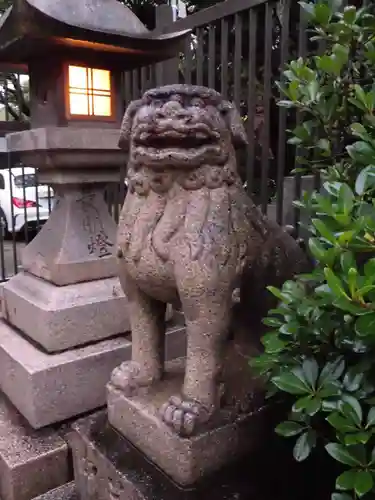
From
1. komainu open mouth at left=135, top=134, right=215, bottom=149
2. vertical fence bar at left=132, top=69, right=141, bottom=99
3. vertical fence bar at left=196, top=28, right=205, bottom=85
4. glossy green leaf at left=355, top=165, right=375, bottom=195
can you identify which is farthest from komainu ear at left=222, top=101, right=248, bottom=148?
vertical fence bar at left=132, top=69, right=141, bottom=99

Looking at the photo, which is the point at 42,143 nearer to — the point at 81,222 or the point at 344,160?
the point at 81,222

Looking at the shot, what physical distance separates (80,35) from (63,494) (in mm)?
1847

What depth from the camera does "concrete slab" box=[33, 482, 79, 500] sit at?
1.87 meters

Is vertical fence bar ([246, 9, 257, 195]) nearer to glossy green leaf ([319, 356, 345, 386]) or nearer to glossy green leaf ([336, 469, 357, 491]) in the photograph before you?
glossy green leaf ([319, 356, 345, 386])

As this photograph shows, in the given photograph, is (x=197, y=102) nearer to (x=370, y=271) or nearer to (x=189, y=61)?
(x=370, y=271)

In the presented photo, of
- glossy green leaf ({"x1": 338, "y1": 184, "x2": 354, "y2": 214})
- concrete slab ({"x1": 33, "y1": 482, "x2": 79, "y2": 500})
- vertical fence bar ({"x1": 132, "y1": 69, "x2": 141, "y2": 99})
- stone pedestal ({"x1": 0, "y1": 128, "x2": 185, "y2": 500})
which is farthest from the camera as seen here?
vertical fence bar ({"x1": 132, "y1": 69, "x2": 141, "y2": 99})

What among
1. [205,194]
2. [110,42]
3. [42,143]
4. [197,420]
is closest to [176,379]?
[197,420]

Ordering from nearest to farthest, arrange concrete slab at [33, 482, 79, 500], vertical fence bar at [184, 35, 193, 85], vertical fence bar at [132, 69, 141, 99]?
concrete slab at [33, 482, 79, 500], vertical fence bar at [184, 35, 193, 85], vertical fence bar at [132, 69, 141, 99]

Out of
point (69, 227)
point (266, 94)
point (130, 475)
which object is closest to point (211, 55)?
point (266, 94)

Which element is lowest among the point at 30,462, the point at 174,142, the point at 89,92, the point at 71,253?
the point at 30,462

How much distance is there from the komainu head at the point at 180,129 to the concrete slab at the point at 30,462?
1320 millimetres

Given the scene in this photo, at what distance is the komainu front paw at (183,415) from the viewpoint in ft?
4.62

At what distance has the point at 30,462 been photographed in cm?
192

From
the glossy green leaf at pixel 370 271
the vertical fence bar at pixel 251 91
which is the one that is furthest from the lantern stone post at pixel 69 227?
the glossy green leaf at pixel 370 271
